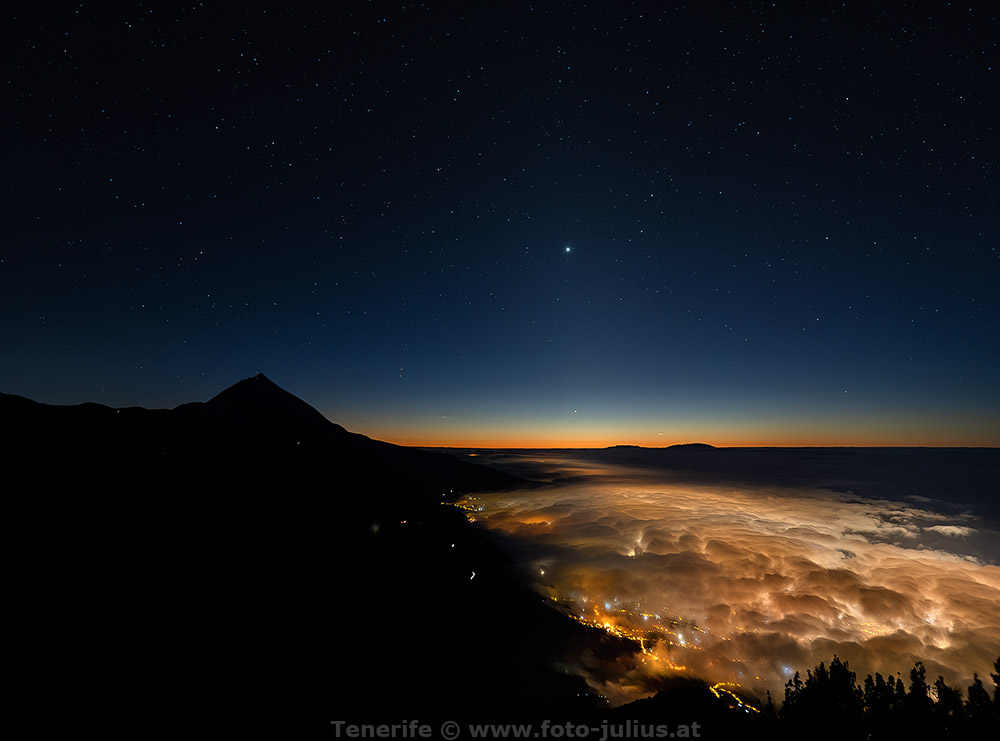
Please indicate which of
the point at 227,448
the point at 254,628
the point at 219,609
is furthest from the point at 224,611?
the point at 227,448

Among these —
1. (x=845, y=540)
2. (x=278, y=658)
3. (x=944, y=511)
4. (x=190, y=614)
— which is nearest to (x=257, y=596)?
(x=190, y=614)

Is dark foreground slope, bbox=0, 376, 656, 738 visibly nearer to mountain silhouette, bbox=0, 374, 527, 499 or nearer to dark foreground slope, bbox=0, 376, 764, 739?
dark foreground slope, bbox=0, 376, 764, 739

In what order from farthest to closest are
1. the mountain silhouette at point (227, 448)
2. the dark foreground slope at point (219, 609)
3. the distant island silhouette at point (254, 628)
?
the mountain silhouette at point (227, 448)
the distant island silhouette at point (254, 628)
the dark foreground slope at point (219, 609)

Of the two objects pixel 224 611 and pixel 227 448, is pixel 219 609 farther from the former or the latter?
pixel 227 448

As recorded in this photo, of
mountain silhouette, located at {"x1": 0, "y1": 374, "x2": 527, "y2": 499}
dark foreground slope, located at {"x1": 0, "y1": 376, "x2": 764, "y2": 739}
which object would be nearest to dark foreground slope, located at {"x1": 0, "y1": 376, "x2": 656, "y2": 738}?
dark foreground slope, located at {"x1": 0, "y1": 376, "x2": 764, "y2": 739}

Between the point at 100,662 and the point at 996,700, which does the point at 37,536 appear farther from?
the point at 996,700

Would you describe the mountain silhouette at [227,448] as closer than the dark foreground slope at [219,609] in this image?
No

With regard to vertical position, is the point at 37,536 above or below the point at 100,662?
above

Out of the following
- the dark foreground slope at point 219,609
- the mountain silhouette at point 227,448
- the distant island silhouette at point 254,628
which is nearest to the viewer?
the dark foreground slope at point 219,609

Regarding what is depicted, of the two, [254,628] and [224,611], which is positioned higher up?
[224,611]

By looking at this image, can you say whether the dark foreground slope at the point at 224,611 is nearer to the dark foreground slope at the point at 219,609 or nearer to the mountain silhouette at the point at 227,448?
the dark foreground slope at the point at 219,609

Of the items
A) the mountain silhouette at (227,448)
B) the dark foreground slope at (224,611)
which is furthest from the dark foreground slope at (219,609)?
the mountain silhouette at (227,448)
